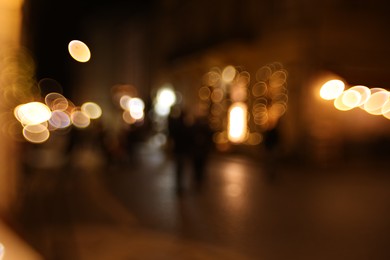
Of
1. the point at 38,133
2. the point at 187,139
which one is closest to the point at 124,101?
the point at 187,139

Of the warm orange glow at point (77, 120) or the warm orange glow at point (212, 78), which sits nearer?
the warm orange glow at point (77, 120)

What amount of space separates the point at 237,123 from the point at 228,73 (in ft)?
7.77

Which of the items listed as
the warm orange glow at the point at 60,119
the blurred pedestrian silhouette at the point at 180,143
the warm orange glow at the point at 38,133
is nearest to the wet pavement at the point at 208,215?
the blurred pedestrian silhouette at the point at 180,143

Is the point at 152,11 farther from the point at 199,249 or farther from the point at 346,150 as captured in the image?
the point at 199,249

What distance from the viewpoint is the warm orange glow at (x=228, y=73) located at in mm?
22797

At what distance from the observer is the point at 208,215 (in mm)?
9070

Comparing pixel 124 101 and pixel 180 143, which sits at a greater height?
pixel 124 101

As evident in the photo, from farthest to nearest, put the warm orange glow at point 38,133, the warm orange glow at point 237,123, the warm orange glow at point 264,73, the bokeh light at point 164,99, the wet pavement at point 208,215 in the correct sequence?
the bokeh light at point 164,99 < the warm orange glow at point 38,133 < the warm orange glow at point 237,123 < the warm orange glow at point 264,73 < the wet pavement at point 208,215

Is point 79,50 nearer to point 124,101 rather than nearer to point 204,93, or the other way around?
point 124,101

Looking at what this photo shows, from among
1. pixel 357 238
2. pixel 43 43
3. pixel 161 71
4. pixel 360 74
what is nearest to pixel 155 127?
pixel 161 71

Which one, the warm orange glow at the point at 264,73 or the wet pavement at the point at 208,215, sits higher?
the warm orange glow at the point at 264,73

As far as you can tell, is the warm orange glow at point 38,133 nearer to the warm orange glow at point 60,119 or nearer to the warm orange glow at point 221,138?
the warm orange glow at point 60,119

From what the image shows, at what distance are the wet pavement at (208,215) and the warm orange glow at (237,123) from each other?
19.9 feet

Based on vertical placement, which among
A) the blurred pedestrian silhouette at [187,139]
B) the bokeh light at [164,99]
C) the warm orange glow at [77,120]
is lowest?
the blurred pedestrian silhouette at [187,139]
